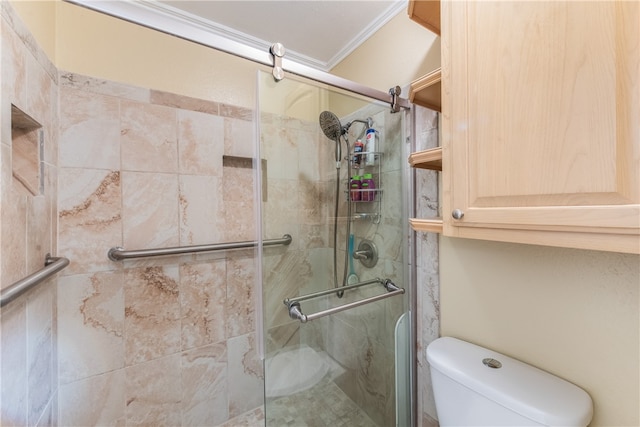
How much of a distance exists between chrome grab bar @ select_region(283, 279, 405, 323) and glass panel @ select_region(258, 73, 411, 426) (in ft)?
0.06

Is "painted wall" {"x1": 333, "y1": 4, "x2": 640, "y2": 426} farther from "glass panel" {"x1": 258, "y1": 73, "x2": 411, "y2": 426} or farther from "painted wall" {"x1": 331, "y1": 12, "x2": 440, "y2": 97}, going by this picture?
"painted wall" {"x1": 331, "y1": 12, "x2": 440, "y2": 97}

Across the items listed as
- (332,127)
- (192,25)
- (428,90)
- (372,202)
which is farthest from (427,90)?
(192,25)

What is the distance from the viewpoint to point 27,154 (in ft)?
2.91

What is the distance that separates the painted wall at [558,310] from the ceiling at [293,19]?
3.90 ft

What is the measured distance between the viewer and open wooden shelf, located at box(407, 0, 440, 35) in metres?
0.83

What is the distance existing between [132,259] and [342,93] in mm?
1210

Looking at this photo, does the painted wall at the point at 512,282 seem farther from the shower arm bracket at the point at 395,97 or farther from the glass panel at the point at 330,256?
the glass panel at the point at 330,256

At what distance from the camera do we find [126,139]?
1170 mm

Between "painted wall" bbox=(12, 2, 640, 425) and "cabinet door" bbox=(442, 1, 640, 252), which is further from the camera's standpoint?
"painted wall" bbox=(12, 2, 640, 425)

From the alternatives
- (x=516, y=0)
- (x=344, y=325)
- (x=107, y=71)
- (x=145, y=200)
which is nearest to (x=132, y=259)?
(x=145, y=200)

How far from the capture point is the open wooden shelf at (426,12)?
828mm

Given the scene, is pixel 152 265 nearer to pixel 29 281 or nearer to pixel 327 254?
pixel 29 281

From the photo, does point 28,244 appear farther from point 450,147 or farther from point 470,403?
point 470,403

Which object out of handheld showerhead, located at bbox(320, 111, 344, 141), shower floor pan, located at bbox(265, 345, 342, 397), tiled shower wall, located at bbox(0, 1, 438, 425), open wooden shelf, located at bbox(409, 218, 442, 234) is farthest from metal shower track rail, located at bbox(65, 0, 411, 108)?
shower floor pan, located at bbox(265, 345, 342, 397)
